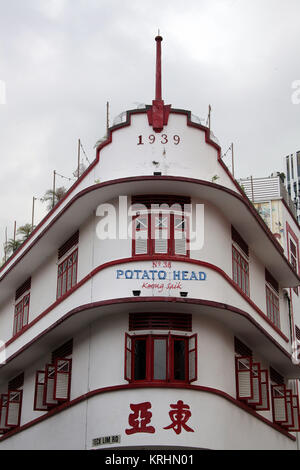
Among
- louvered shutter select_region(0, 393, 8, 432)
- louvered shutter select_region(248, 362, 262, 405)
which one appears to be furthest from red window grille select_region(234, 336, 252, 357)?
louvered shutter select_region(0, 393, 8, 432)

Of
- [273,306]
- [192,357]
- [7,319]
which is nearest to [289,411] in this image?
[273,306]

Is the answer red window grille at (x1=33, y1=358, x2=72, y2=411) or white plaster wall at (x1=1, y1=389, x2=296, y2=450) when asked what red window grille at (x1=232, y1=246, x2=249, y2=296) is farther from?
red window grille at (x1=33, y1=358, x2=72, y2=411)

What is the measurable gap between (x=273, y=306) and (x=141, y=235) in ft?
26.9

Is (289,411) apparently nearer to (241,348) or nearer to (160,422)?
(241,348)

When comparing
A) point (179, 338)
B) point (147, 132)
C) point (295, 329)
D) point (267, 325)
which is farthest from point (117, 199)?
point (295, 329)

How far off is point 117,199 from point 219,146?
3719mm

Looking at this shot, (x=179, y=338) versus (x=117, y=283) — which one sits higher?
(x=117, y=283)

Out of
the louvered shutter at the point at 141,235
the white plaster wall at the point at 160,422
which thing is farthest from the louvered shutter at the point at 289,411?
the louvered shutter at the point at 141,235

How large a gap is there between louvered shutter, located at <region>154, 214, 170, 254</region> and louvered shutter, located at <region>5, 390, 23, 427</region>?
876 cm

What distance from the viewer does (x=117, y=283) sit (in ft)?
74.5

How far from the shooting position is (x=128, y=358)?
22.1 metres

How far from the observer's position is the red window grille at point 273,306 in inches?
1145

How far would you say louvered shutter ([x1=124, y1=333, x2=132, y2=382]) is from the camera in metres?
21.8

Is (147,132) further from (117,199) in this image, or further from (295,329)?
(295,329)
